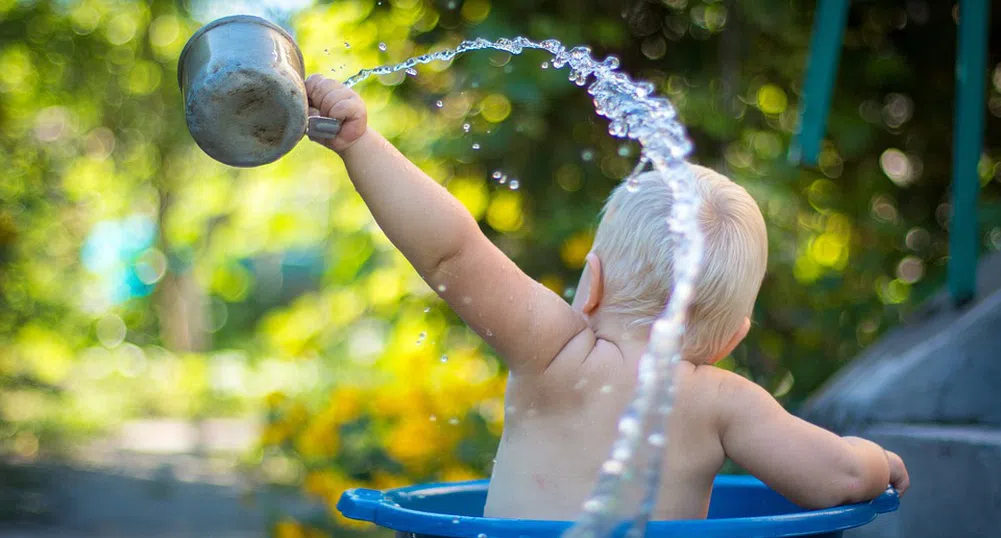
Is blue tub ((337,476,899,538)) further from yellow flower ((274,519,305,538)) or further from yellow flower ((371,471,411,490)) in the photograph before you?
yellow flower ((274,519,305,538))

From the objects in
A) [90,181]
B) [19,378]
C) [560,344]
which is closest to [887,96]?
[560,344]

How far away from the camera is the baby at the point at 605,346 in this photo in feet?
3.70

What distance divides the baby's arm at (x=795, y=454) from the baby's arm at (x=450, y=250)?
230mm

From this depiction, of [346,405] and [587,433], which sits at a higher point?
[346,405]

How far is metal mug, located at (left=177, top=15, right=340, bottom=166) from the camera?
41.6 inches

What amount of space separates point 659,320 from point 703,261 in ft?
0.36

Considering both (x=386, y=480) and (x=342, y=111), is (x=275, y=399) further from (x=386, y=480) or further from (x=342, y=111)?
(x=342, y=111)

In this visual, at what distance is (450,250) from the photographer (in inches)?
44.0

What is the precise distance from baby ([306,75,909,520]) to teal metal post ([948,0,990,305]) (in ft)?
3.77

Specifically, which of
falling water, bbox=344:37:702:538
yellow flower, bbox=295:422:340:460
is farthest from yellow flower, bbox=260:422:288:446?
falling water, bbox=344:37:702:538

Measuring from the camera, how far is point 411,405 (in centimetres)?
264

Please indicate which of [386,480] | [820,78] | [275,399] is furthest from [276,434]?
[820,78]

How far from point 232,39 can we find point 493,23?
1383 mm

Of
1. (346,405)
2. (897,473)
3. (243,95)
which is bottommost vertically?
(897,473)
